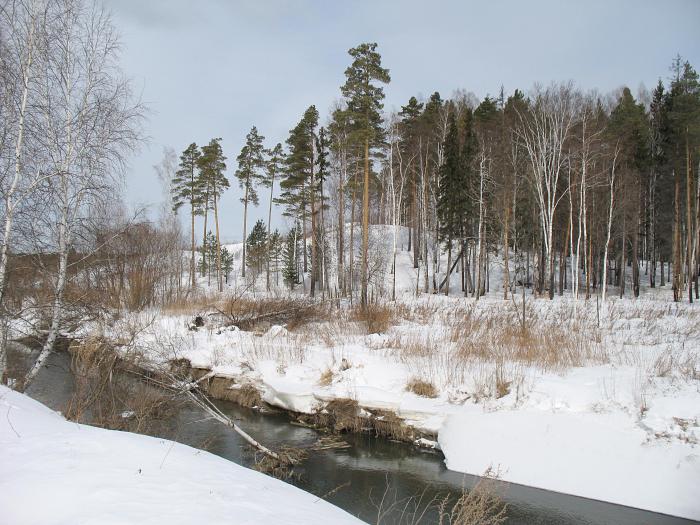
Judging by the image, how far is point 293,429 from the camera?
9250 millimetres

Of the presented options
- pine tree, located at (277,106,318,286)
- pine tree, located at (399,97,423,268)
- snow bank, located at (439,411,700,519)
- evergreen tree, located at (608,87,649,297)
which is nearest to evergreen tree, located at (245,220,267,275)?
pine tree, located at (277,106,318,286)

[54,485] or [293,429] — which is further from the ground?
[54,485]

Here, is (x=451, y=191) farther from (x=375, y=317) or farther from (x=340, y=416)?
(x=340, y=416)

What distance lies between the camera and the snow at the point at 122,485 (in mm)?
2605

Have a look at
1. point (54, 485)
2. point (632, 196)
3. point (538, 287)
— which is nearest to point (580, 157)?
point (632, 196)

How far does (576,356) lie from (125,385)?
391 inches

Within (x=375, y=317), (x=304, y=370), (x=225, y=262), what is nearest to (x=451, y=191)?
(x=375, y=317)

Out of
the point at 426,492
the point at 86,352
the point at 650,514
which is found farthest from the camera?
the point at 86,352

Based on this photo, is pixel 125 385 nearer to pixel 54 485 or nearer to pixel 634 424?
pixel 54 485

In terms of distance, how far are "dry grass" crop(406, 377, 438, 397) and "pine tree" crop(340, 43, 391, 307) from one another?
896cm

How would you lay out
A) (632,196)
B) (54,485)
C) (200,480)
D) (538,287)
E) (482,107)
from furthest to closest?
(482,107)
(538,287)
(632,196)
(200,480)
(54,485)

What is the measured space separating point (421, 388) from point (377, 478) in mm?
2595

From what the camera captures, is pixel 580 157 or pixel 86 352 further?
pixel 580 157

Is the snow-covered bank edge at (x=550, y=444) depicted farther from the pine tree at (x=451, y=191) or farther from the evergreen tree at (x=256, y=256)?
the evergreen tree at (x=256, y=256)
